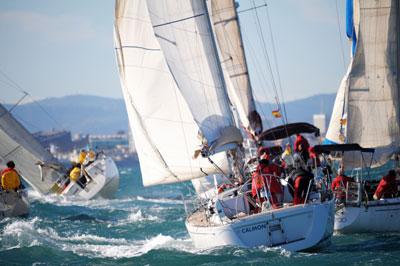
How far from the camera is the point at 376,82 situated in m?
24.5

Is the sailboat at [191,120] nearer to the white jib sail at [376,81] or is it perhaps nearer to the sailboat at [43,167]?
the white jib sail at [376,81]

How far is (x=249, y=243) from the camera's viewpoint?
1778 centimetres

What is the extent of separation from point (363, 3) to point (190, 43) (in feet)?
20.2

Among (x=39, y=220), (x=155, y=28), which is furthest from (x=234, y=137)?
(x=39, y=220)

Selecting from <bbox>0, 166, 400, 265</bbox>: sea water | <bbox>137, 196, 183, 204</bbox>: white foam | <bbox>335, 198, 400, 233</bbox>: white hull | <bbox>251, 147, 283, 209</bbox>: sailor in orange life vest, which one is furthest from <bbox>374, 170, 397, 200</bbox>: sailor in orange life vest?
<bbox>137, 196, 183, 204</bbox>: white foam

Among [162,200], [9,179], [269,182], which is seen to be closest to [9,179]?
[9,179]

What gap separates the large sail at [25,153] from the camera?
34.1m

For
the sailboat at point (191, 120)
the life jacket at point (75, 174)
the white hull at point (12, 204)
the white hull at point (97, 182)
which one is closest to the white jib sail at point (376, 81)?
the sailboat at point (191, 120)

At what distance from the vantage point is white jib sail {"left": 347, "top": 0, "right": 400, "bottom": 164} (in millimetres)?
24125

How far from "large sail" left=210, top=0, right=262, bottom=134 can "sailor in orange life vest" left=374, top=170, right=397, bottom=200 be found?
7.67 m

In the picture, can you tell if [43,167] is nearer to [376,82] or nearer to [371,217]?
[376,82]

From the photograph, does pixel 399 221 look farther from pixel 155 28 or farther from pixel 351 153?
pixel 155 28

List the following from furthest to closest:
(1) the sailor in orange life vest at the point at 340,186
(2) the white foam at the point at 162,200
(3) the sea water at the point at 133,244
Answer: (2) the white foam at the point at 162,200 → (1) the sailor in orange life vest at the point at 340,186 → (3) the sea water at the point at 133,244

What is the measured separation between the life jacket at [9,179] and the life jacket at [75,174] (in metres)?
10.8
